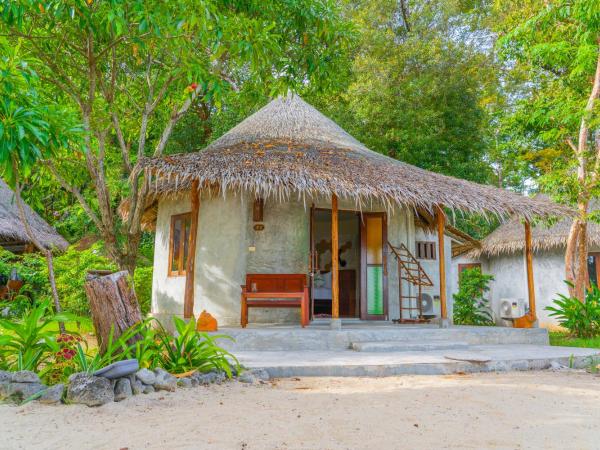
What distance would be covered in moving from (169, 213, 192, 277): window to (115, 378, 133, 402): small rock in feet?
16.5

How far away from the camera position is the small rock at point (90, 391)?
3348 millimetres

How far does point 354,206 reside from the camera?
8562 mm

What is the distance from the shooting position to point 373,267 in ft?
28.4

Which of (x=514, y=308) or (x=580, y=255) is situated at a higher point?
(x=580, y=255)

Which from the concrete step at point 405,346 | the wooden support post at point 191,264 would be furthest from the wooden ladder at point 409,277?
the wooden support post at point 191,264

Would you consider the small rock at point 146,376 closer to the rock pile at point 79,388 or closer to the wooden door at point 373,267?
the rock pile at point 79,388

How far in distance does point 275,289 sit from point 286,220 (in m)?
1.24

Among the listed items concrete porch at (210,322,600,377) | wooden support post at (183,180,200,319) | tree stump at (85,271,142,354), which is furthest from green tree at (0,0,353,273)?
concrete porch at (210,322,600,377)

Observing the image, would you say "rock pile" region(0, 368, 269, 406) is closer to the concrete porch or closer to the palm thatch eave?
the concrete porch

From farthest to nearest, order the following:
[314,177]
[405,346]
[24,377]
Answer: [314,177]
[405,346]
[24,377]

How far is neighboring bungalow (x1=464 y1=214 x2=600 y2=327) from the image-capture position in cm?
1300

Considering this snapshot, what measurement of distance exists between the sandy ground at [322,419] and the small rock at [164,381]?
0.12m

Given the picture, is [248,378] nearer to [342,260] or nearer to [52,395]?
[52,395]

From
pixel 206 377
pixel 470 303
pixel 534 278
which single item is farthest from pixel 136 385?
pixel 534 278
